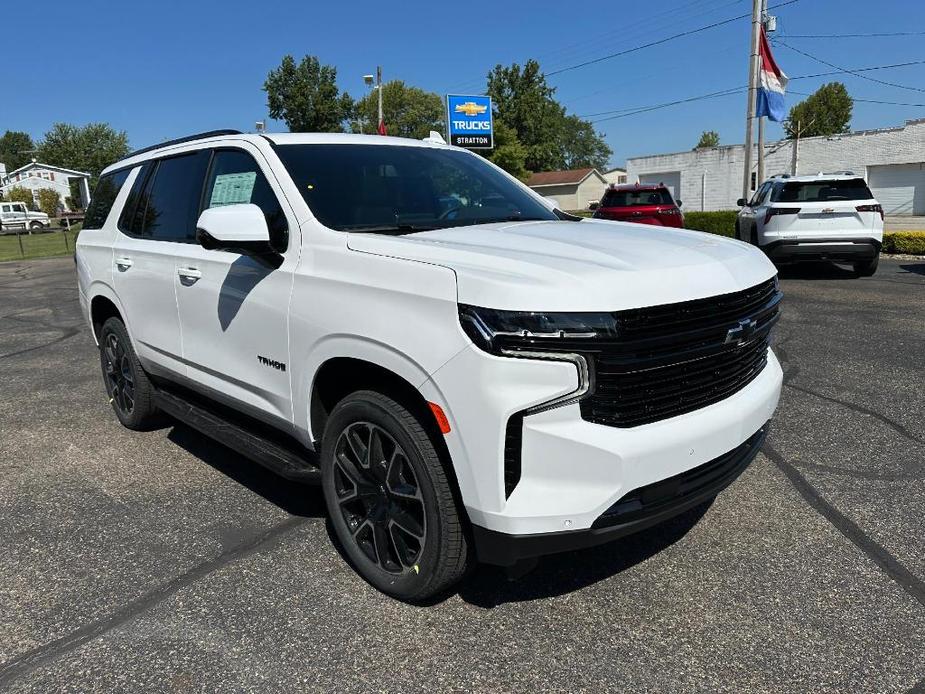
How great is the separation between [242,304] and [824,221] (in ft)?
34.3

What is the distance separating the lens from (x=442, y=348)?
7.61 feet

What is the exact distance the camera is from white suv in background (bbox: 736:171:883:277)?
11031 mm

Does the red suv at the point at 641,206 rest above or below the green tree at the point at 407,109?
below

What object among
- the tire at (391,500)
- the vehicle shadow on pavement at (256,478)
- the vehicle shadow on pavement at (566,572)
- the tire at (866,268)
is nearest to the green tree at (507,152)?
the tire at (866,268)

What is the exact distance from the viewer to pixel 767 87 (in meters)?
20.1

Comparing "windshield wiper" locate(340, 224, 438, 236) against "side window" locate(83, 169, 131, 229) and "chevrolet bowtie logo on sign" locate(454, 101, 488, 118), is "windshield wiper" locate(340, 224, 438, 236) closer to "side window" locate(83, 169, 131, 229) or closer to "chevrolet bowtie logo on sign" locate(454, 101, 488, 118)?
"side window" locate(83, 169, 131, 229)

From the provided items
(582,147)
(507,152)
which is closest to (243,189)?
(507,152)

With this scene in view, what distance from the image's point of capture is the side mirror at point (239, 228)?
116 inches

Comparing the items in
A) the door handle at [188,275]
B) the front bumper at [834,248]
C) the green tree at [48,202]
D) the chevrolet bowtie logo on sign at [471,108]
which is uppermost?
the chevrolet bowtie logo on sign at [471,108]

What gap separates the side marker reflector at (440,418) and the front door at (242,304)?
3.13ft

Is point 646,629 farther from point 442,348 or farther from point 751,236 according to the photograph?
point 751,236

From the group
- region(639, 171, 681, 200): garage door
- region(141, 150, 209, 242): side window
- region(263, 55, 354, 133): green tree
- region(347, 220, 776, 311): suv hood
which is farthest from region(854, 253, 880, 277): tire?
region(263, 55, 354, 133): green tree

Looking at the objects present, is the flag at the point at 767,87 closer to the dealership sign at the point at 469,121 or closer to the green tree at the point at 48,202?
the dealership sign at the point at 469,121

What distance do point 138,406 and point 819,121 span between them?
264 feet
